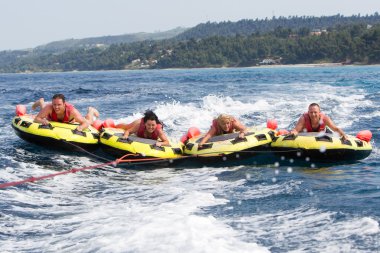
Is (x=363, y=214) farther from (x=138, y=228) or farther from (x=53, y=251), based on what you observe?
(x=53, y=251)

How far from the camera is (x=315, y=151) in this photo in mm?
9078

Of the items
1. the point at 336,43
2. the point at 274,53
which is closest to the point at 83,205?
the point at 336,43

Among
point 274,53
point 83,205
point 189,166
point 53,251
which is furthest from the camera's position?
point 274,53

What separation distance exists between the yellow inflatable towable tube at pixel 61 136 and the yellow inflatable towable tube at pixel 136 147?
0.32m

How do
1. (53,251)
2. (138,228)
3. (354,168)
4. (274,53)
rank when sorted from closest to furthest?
1. (53,251)
2. (138,228)
3. (354,168)
4. (274,53)

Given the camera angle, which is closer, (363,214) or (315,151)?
(363,214)

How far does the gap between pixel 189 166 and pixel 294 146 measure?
1916 mm

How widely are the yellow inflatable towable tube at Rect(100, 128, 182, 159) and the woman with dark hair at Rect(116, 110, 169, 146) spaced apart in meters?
0.12

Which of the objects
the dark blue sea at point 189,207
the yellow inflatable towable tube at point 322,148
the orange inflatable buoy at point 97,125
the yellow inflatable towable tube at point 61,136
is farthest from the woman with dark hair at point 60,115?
the yellow inflatable towable tube at point 322,148

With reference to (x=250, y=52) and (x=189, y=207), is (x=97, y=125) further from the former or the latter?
(x=250, y=52)

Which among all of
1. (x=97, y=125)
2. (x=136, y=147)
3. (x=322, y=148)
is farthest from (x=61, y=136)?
(x=322, y=148)

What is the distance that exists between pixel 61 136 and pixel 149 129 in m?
1.72

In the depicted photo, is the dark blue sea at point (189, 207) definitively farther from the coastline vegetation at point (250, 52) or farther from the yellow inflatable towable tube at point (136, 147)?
the coastline vegetation at point (250, 52)

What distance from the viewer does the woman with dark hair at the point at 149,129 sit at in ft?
30.6
